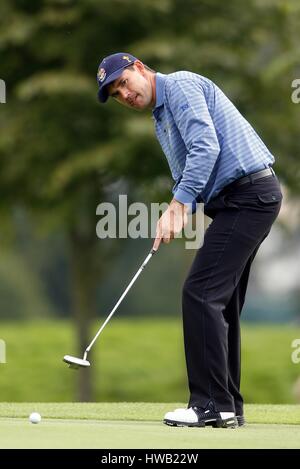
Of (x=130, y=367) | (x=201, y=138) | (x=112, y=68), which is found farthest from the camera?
(x=130, y=367)

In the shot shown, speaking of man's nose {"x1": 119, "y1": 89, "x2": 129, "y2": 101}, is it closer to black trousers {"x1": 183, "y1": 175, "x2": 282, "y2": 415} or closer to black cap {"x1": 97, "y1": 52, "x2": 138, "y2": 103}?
black cap {"x1": 97, "y1": 52, "x2": 138, "y2": 103}

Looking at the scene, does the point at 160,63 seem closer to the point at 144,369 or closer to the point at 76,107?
the point at 76,107

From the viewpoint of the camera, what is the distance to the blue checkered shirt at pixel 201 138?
6309 mm

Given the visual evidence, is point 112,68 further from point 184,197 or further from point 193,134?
point 184,197

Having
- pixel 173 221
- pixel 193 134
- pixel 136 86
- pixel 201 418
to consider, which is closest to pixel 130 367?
pixel 201 418

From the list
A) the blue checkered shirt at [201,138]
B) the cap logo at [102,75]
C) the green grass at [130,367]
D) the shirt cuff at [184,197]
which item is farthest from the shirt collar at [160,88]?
the green grass at [130,367]

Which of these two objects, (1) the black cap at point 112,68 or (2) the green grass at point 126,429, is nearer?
(2) the green grass at point 126,429

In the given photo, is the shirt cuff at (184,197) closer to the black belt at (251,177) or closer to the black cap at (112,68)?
the black belt at (251,177)

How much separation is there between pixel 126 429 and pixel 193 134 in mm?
1514

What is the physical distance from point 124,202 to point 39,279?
16127 mm

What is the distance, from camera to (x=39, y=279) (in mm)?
29750

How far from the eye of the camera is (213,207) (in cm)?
660

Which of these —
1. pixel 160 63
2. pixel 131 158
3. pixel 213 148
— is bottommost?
pixel 213 148
